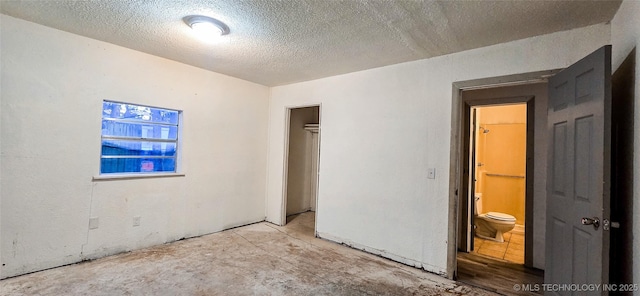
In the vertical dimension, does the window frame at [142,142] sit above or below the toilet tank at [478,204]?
above

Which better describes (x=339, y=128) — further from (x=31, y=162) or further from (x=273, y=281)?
(x=31, y=162)

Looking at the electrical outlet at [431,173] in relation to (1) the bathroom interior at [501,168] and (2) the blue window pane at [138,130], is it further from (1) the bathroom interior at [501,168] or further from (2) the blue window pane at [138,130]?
(2) the blue window pane at [138,130]

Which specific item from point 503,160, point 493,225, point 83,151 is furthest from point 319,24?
point 503,160

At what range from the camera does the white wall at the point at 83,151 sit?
243 cm

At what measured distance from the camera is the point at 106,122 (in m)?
3.00

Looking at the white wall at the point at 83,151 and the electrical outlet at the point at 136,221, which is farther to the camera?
the electrical outlet at the point at 136,221

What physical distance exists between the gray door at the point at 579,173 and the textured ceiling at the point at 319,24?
49cm

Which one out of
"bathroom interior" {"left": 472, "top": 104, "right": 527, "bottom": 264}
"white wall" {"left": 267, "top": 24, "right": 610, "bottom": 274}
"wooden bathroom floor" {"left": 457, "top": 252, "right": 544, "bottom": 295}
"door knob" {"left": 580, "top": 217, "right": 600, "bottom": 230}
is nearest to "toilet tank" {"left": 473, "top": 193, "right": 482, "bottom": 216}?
"bathroom interior" {"left": 472, "top": 104, "right": 527, "bottom": 264}

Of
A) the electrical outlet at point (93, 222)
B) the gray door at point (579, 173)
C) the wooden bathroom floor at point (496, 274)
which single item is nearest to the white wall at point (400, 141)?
the wooden bathroom floor at point (496, 274)

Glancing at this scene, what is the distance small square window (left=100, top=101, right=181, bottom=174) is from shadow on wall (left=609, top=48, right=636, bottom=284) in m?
4.15

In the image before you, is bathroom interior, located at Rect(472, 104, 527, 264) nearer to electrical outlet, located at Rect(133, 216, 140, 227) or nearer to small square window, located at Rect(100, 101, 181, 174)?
small square window, located at Rect(100, 101, 181, 174)

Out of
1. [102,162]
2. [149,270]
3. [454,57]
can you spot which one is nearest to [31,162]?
[102,162]

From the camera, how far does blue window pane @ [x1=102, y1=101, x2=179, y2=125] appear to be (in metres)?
3.02

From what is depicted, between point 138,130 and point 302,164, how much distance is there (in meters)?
2.97
